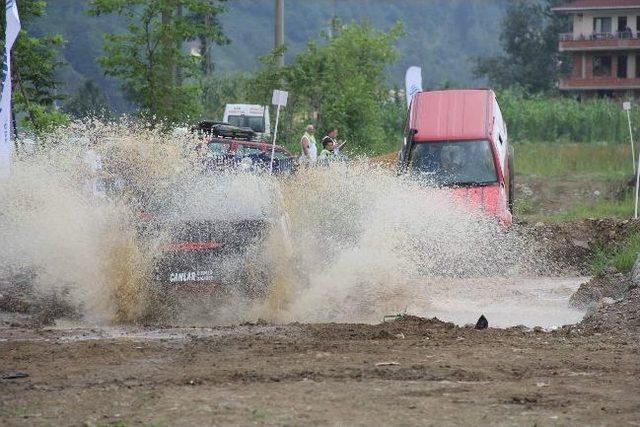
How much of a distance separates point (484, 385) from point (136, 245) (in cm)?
617

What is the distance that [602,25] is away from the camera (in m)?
89.6

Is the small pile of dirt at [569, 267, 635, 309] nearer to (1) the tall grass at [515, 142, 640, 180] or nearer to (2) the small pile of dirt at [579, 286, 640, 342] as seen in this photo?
(2) the small pile of dirt at [579, 286, 640, 342]

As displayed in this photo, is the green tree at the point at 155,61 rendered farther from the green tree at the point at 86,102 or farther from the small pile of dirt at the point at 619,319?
the green tree at the point at 86,102

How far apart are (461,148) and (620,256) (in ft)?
16.3

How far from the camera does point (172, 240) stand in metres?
14.8

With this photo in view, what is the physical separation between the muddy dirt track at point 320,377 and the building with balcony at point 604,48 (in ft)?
248

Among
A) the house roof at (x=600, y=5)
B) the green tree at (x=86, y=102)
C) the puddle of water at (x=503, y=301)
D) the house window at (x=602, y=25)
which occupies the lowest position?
the puddle of water at (x=503, y=301)

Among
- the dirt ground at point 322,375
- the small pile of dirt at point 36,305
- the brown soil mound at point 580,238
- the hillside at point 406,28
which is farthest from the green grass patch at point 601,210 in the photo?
the hillside at point 406,28

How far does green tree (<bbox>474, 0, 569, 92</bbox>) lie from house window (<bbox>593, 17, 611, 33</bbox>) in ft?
47.0

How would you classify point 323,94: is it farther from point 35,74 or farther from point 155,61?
point 35,74

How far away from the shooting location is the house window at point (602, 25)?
89312 mm

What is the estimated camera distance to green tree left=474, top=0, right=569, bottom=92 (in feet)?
349

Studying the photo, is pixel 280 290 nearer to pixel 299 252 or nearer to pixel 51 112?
pixel 299 252

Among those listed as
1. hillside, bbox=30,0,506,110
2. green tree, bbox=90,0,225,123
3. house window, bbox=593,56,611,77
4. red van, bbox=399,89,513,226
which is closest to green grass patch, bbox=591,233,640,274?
red van, bbox=399,89,513,226
